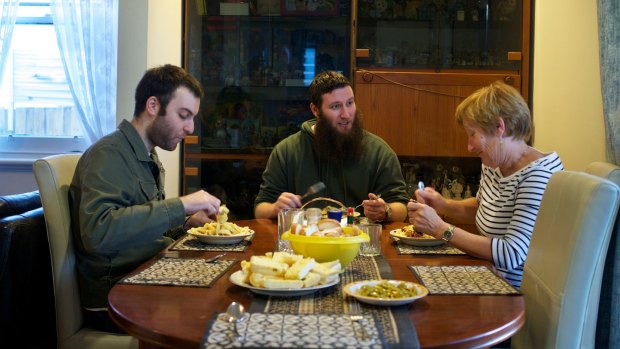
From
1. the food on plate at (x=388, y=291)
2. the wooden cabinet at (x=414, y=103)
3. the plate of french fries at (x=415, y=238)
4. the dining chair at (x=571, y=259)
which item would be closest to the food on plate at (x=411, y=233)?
the plate of french fries at (x=415, y=238)

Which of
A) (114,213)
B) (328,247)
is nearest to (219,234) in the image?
(114,213)

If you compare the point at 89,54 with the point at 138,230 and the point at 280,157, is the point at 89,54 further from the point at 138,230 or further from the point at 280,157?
the point at 138,230

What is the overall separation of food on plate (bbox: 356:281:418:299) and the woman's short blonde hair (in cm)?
88

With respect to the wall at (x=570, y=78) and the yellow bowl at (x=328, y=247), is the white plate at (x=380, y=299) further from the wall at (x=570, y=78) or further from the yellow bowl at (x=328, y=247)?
the wall at (x=570, y=78)

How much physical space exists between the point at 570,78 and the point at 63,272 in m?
2.93

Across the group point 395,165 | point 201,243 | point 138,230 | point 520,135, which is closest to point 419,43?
point 395,165

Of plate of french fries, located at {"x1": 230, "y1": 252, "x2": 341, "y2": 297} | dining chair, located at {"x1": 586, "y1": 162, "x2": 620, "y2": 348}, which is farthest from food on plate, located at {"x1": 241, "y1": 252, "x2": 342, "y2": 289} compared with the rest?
dining chair, located at {"x1": 586, "y1": 162, "x2": 620, "y2": 348}

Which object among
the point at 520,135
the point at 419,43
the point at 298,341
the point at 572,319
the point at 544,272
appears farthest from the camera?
the point at 419,43

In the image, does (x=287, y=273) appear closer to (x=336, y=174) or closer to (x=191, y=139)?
(x=336, y=174)

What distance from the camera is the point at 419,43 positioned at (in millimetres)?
3980

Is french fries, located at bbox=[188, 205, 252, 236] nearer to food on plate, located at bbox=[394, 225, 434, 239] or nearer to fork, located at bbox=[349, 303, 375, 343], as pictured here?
food on plate, located at bbox=[394, 225, 434, 239]

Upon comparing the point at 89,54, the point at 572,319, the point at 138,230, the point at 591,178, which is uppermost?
the point at 89,54

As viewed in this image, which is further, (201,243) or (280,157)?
(280,157)

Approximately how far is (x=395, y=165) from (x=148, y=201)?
1.39 m
